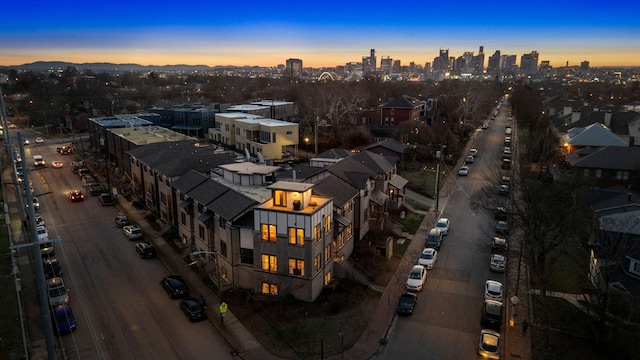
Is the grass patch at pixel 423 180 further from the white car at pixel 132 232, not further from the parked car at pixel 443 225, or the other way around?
the white car at pixel 132 232

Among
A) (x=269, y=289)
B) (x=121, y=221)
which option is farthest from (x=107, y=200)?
(x=269, y=289)

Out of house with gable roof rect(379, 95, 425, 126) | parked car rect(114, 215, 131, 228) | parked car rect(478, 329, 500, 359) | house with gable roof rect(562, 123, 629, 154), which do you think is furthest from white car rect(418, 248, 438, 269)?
house with gable roof rect(379, 95, 425, 126)

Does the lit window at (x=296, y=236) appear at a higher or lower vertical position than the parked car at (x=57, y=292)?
higher

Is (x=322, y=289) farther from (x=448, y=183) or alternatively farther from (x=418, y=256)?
(x=448, y=183)

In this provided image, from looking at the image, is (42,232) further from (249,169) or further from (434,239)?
(434,239)

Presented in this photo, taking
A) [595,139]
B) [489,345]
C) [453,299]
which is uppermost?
[595,139]

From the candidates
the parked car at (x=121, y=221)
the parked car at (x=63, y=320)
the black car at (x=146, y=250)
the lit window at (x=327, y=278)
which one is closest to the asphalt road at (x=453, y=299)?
the lit window at (x=327, y=278)

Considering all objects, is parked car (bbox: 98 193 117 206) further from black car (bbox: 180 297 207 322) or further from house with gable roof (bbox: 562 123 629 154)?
house with gable roof (bbox: 562 123 629 154)
